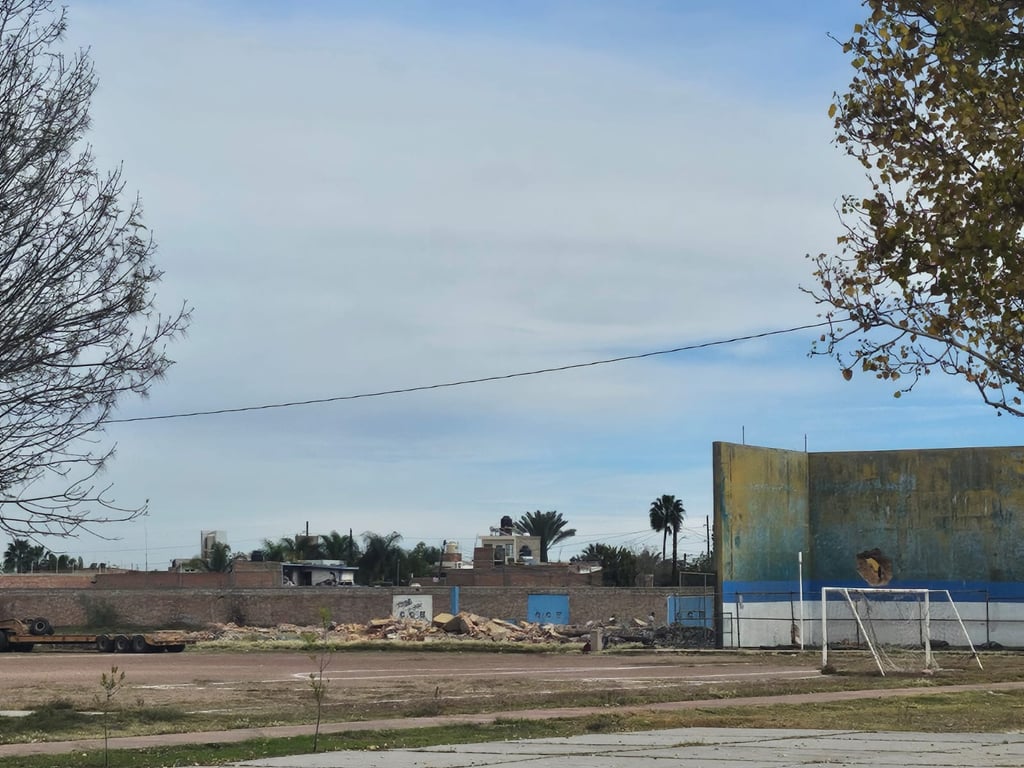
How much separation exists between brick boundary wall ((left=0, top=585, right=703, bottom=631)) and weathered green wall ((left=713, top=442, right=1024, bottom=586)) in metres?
23.6

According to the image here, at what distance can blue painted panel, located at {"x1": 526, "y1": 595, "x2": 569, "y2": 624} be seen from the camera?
78.2 m

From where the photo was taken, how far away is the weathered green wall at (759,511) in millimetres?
53812

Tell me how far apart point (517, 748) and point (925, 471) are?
41483 millimetres

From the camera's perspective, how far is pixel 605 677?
35.6 m

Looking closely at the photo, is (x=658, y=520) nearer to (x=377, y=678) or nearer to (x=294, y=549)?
(x=294, y=549)

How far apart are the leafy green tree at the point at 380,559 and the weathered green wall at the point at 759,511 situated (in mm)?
69414

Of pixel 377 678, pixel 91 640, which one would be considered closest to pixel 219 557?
pixel 91 640

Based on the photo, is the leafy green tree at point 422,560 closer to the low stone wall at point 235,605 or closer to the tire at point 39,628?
the low stone wall at point 235,605

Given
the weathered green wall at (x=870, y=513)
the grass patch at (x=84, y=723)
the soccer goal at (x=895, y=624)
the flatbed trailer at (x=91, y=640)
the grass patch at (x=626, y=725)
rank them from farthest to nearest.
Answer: the weathered green wall at (x=870, y=513) → the flatbed trailer at (x=91, y=640) → the soccer goal at (x=895, y=624) → the grass patch at (x=84, y=723) → the grass patch at (x=626, y=725)

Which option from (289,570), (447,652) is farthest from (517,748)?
(289,570)

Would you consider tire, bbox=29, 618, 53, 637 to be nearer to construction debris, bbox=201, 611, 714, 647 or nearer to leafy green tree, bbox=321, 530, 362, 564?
construction debris, bbox=201, 611, 714, 647

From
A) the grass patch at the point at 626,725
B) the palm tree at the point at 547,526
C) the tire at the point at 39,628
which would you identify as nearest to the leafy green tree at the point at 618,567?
the palm tree at the point at 547,526

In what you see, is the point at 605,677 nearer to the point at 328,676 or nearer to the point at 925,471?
the point at 328,676

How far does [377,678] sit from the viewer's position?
35.9m
